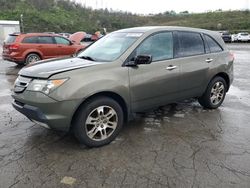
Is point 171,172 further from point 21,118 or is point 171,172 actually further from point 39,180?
point 21,118

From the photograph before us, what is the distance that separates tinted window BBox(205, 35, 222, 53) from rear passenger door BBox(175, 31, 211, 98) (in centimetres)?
19

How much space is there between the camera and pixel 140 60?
4.44 metres

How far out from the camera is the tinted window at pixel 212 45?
586 cm

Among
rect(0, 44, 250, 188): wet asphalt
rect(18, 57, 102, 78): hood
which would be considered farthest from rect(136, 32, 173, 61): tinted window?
rect(0, 44, 250, 188): wet asphalt

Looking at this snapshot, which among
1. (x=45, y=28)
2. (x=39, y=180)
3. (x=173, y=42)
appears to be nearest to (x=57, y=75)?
(x=39, y=180)

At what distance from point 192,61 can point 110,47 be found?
1.57 m

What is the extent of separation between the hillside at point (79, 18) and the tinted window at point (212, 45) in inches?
1826

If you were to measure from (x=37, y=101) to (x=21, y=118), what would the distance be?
185 cm

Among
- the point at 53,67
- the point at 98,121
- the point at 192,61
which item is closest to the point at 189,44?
the point at 192,61

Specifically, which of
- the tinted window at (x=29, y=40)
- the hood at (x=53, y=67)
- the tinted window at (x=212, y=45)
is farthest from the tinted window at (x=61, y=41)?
the hood at (x=53, y=67)

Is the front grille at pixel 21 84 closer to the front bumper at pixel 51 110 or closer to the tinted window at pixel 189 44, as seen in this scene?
the front bumper at pixel 51 110

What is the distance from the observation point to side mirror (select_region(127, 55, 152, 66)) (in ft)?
14.5

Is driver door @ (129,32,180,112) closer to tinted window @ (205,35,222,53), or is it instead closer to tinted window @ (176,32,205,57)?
tinted window @ (176,32,205,57)

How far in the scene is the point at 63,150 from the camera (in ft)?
13.6
